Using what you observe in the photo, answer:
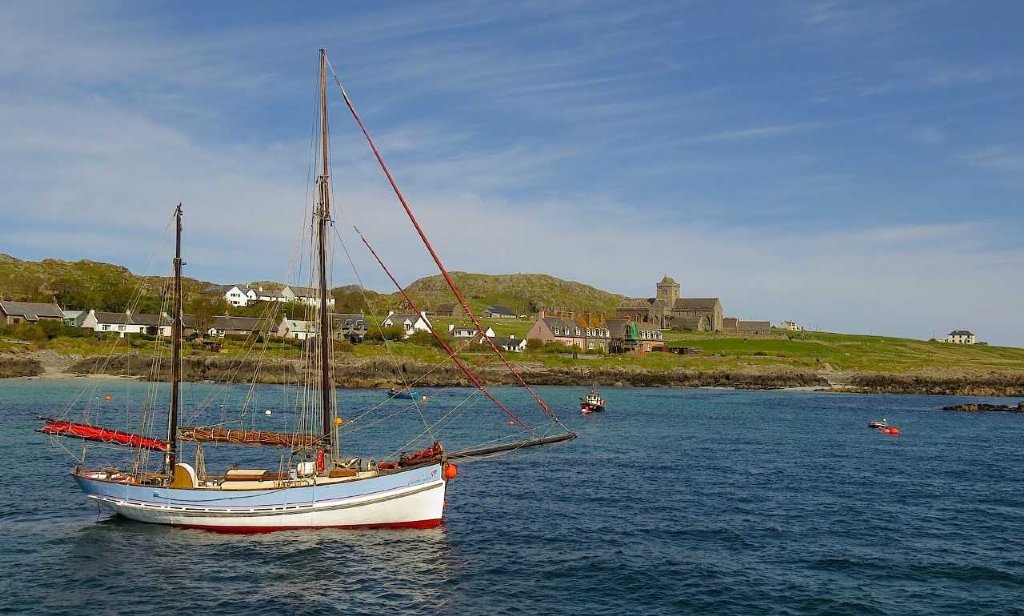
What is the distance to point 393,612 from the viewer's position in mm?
25734

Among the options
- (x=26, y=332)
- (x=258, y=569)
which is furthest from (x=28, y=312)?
(x=258, y=569)

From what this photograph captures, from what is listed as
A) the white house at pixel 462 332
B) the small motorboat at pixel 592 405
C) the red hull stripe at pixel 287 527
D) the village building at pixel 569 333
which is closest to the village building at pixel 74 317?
the white house at pixel 462 332

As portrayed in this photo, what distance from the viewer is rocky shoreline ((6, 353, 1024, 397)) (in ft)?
395

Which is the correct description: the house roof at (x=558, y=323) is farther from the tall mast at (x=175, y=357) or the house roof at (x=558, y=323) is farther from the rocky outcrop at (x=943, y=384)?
the tall mast at (x=175, y=357)

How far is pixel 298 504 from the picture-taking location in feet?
112

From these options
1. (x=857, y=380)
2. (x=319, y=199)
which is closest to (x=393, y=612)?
(x=319, y=199)

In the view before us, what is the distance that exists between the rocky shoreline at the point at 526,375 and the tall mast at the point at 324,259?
81154 mm

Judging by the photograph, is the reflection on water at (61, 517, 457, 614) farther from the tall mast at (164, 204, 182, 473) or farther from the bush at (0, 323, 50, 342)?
the bush at (0, 323, 50, 342)

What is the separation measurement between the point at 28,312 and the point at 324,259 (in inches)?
5443

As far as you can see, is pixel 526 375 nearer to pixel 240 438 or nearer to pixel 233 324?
pixel 233 324

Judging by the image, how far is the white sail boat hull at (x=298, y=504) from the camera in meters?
34.2

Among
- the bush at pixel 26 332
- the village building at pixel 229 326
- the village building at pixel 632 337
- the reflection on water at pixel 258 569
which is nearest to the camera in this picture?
the reflection on water at pixel 258 569

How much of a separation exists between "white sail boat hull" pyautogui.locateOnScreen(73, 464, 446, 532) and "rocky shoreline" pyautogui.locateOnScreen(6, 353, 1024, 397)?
8194 centimetres

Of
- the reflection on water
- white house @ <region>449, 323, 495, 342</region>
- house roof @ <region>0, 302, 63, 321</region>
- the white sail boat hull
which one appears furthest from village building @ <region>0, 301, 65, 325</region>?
the white sail boat hull
